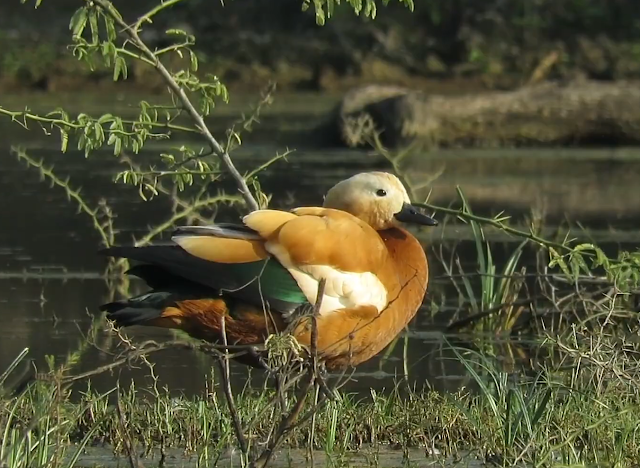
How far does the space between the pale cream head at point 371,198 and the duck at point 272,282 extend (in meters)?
0.35

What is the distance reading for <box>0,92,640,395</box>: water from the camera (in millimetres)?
7855

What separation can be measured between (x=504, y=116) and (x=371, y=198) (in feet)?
38.9

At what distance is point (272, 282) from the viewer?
6070 millimetres

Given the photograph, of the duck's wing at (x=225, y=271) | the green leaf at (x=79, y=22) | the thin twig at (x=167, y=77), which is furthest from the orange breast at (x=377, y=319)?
the green leaf at (x=79, y=22)

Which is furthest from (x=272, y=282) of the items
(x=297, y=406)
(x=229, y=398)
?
(x=297, y=406)

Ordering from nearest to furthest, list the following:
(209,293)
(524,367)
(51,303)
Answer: (209,293), (524,367), (51,303)

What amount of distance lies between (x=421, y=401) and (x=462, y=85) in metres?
18.8

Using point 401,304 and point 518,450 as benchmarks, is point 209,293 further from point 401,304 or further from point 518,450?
point 518,450

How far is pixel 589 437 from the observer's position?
571 cm

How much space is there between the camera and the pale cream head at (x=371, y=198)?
266 inches

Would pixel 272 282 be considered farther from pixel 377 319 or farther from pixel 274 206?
pixel 274 206

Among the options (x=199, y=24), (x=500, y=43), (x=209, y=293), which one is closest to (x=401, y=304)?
(x=209, y=293)

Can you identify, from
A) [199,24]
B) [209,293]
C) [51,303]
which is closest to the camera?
[209,293]

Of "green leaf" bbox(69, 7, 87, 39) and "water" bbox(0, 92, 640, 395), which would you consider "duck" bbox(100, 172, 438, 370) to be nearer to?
"water" bbox(0, 92, 640, 395)
